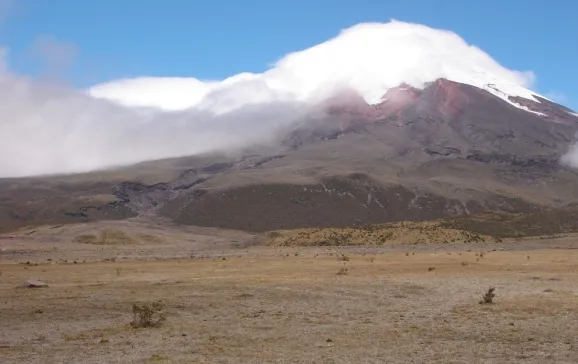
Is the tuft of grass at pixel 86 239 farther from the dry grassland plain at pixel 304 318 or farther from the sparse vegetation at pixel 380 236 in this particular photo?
the dry grassland plain at pixel 304 318

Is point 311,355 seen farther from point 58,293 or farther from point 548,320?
point 58,293

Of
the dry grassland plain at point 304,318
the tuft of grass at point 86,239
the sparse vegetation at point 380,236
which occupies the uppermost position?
the dry grassland plain at point 304,318

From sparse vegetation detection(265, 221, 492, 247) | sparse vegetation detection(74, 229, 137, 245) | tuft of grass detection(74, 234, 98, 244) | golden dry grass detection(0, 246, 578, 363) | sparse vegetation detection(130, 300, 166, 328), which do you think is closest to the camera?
golden dry grass detection(0, 246, 578, 363)

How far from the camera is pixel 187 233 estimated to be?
177 meters

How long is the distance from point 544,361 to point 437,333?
4827 millimetres

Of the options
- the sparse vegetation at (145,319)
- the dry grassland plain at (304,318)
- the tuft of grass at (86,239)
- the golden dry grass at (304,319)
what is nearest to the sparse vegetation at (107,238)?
the tuft of grass at (86,239)

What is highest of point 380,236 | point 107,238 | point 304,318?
point 304,318

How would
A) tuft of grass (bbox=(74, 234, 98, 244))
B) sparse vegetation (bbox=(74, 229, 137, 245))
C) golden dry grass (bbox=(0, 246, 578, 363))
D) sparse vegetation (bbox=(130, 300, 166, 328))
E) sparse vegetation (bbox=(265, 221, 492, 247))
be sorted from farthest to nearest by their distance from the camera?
1. tuft of grass (bbox=(74, 234, 98, 244))
2. sparse vegetation (bbox=(74, 229, 137, 245))
3. sparse vegetation (bbox=(265, 221, 492, 247))
4. sparse vegetation (bbox=(130, 300, 166, 328))
5. golden dry grass (bbox=(0, 246, 578, 363))

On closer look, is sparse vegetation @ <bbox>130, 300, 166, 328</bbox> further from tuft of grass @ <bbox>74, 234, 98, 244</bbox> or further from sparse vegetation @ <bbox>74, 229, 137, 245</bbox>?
tuft of grass @ <bbox>74, 234, 98, 244</bbox>

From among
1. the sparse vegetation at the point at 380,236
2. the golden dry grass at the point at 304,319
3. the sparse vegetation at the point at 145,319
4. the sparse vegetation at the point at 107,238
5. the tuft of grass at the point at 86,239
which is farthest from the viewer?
the tuft of grass at the point at 86,239

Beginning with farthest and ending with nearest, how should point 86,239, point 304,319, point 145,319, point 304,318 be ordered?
1. point 86,239
2. point 304,318
3. point 304,319
4. point 145,319

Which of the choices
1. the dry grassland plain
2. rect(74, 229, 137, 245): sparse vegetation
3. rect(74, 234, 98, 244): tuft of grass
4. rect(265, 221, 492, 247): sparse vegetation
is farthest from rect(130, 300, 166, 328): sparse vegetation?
rect(74, 234, 98, 244): tuft of grass

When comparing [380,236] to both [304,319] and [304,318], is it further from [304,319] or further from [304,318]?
[304,319]

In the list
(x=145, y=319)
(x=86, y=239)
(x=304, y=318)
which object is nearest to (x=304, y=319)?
(x=304, y=318)
